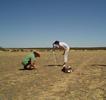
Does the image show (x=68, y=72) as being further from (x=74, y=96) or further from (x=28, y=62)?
(x=74, y=96)

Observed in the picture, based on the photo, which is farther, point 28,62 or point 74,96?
point 28,62

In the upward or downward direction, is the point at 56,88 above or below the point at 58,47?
below

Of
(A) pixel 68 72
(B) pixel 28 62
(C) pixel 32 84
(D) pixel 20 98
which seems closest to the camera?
(D) pixel 20 98

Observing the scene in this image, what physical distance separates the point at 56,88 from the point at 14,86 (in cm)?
170

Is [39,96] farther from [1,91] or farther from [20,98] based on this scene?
[1,91]

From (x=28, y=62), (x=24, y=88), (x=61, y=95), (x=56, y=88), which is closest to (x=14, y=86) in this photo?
(x=24, y=88)

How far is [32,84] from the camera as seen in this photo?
10750mm

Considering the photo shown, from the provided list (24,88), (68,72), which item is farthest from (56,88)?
(68,72)

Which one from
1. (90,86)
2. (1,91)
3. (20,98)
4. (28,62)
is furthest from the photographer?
(28,62)

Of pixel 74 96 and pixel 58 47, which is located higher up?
pixel 58 47

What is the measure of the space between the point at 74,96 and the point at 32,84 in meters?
2.80

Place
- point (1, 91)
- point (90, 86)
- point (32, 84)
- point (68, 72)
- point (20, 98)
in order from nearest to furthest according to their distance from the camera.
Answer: point (20, 98) < point (1, 91) < point (90, 86) < point (32, 84) < point (68, 72)

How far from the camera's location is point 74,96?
8.37m

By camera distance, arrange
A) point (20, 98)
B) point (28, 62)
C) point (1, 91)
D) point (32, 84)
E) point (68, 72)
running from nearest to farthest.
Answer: point (20, 98) < point (1, 91) < point (32, 84) < point (68, 72) < point (28, 62)
